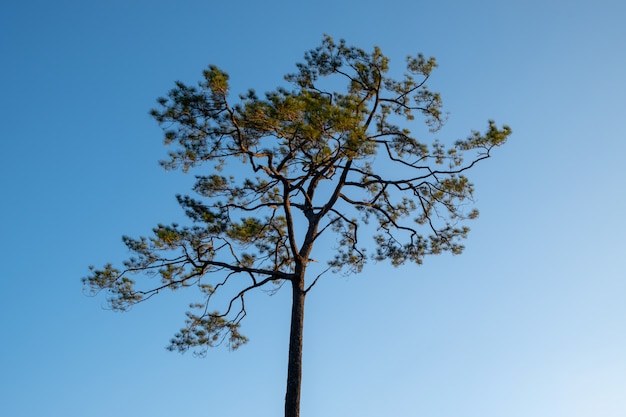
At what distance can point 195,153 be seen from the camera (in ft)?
27.3

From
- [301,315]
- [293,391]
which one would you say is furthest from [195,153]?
A: [293,391]

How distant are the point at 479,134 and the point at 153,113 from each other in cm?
414

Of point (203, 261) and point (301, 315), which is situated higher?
point (203, 261)

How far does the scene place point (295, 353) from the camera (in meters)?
7.50

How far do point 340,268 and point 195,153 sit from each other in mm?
2661

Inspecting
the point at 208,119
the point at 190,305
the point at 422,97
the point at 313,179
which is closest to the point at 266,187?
the point at 313,179

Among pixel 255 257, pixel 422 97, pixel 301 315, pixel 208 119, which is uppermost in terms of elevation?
pixel 422 97

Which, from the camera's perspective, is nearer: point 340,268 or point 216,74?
point 216,74

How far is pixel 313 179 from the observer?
28.2 ft

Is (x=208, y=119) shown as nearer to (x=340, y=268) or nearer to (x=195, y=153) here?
(x=195, y=153)

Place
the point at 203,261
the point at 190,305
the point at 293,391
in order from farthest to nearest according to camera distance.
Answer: the point at 190,305 < the point at 203,261 < the point at 293,391

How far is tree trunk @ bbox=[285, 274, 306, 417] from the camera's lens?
23.8ft

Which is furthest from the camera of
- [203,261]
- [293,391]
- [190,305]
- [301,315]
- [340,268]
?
[340,268]

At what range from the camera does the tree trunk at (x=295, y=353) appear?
285 inches
